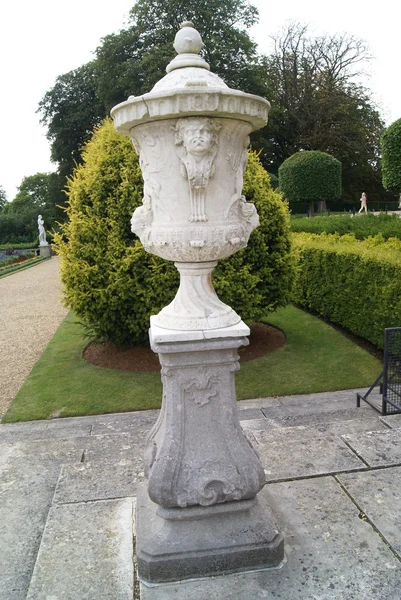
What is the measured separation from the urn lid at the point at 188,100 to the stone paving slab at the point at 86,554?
6.97ft

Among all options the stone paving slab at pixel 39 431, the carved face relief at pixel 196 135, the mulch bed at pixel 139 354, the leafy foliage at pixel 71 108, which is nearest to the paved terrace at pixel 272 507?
the stone paving slab at pixel 39 431

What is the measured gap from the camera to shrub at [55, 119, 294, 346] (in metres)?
6.21

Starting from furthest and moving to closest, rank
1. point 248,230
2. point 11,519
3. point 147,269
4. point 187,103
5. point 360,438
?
point 147,269, point 360,438, point 11,519, point 248,230, point 187,103

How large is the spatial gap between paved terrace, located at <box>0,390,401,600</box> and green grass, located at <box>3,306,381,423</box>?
5.78 feet

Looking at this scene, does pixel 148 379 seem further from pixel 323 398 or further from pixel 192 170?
pixel 192 170

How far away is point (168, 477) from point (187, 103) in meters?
1.79

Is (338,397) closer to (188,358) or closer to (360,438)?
(360,438)

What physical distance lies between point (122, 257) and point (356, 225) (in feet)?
27.8

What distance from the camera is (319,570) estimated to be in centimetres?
226

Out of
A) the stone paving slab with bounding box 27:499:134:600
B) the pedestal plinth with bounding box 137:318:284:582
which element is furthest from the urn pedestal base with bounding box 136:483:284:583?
the stone paving slab with bounding box 27:499:134:600

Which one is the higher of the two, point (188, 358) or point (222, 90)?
point (222, 90)

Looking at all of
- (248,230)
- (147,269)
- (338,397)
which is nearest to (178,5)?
(147,269)

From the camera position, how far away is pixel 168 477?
7.82 feet

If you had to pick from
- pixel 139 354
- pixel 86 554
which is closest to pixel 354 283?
pixel 139 354
